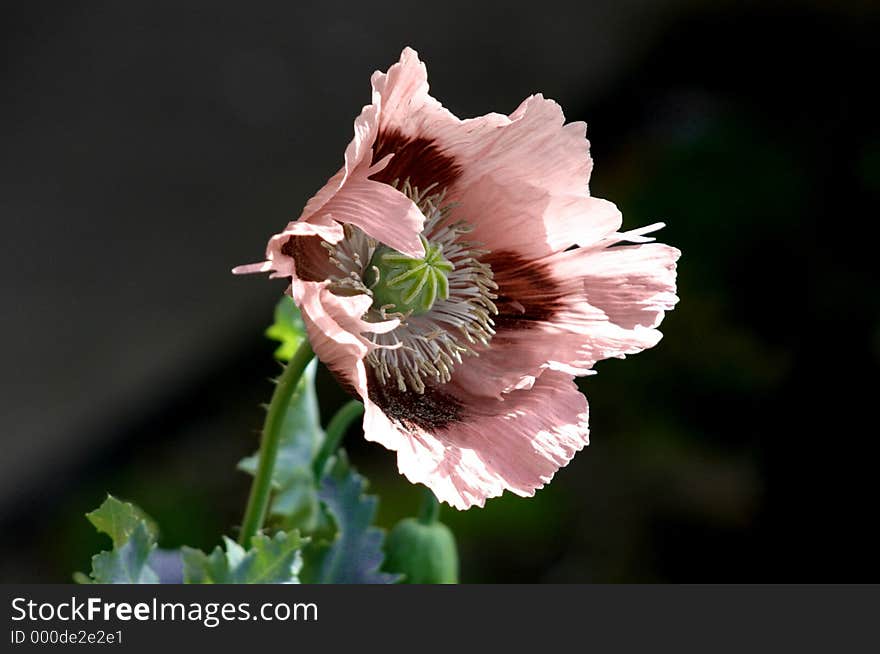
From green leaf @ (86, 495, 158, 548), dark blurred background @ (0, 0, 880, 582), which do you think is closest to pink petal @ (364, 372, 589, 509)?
green leaf @ (86, 495, 158, 548)

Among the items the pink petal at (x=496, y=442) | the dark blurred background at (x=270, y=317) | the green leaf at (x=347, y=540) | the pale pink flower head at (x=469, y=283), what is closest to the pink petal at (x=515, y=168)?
the pale pink flower head at (x=469, y=283)

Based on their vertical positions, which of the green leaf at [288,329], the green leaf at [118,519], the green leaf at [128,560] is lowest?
the green leaf at [128,560]

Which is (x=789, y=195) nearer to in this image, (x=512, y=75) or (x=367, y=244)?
(x=512, y=75)

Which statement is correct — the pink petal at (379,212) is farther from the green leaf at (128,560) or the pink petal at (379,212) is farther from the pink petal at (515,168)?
the green leaf at (128,560)

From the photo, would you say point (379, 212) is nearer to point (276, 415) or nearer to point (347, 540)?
point (276, 415)

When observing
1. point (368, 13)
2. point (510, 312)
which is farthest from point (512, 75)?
point (510, 312)

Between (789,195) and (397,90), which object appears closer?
(397,90)

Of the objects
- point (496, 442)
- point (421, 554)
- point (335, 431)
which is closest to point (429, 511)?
point (421, 554)
